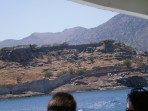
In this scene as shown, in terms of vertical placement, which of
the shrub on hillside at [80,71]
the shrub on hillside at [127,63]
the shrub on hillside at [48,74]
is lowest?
the shrub on hillside at [48,74]

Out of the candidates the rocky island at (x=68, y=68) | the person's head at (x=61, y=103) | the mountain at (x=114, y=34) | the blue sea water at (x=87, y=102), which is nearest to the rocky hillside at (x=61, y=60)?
the rocky island at (x=68, y=68)

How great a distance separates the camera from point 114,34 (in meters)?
119

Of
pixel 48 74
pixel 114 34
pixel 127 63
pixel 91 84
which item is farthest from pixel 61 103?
pixel 114 34

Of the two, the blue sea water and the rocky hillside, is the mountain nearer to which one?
the rocky hillside

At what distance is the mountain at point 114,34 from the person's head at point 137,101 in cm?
7956

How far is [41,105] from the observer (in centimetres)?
4325

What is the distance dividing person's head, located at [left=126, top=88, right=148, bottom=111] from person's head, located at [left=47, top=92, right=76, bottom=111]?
7.6 inches

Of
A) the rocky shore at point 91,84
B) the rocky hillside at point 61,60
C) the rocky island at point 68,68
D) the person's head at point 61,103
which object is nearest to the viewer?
the person's head at point 61,103

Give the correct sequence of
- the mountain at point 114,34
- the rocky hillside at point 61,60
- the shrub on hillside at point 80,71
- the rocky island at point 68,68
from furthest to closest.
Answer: the mountain at point 114,34, the rocky hillside at point 61,60, the shrub on hillside at point 80,71, the rocky island at point 68,68

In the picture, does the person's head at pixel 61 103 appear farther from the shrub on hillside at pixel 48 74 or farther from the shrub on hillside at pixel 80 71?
the shrub on hillside at pixel 48 74

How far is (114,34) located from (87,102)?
80.9m

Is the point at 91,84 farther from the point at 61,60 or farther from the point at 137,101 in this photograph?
the point at 137,101

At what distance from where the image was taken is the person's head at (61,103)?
3.38 ft

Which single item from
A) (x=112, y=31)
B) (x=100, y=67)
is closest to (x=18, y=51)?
(x=100, y=67)
